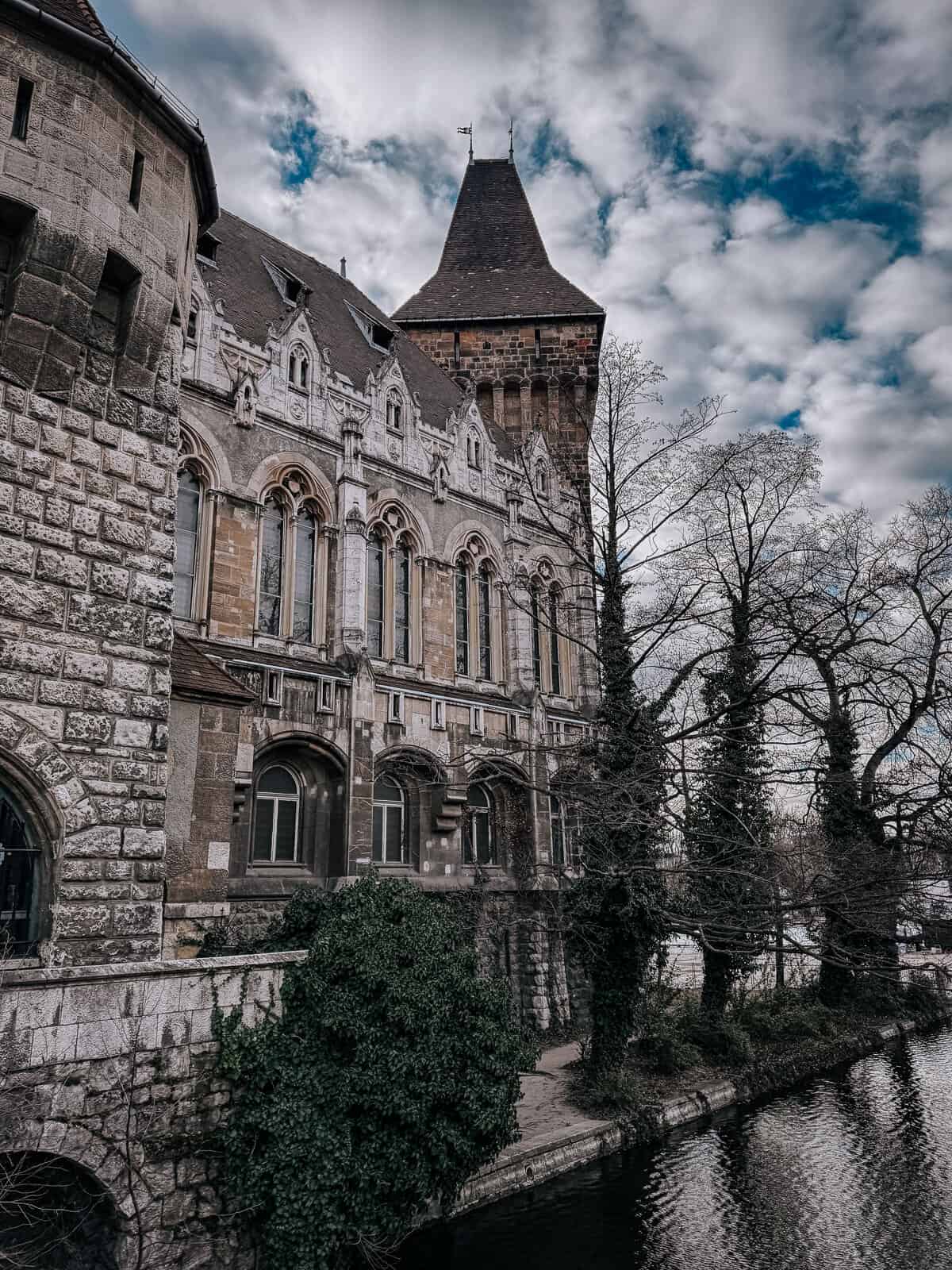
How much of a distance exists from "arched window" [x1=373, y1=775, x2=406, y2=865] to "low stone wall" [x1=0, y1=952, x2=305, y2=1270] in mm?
7999

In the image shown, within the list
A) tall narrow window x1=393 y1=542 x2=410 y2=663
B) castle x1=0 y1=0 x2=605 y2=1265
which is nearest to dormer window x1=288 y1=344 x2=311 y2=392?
castle x1=0 y1=0 x2=605 y2=1265

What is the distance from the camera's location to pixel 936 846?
12320mm

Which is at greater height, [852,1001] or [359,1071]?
[359,1071]

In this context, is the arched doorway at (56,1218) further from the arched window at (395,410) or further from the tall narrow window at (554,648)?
the tall narrow window at (554,648)

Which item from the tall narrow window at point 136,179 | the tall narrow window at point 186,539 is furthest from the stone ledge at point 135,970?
the tall narrow window at point 136,179

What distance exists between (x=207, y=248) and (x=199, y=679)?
11.4 meters

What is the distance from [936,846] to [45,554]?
12.1m

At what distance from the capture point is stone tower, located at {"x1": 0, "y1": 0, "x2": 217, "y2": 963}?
7.21 m

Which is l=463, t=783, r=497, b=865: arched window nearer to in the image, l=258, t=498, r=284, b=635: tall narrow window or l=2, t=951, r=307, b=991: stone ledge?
l=258, t=498, r=284, b=635: tall narrow window

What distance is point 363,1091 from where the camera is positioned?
757cm

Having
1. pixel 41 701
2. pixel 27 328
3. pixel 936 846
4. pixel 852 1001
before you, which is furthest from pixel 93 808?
pixel 852 1001

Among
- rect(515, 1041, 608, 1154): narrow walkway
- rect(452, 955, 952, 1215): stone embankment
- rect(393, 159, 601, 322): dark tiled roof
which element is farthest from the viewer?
rect(393, 159, 601, 322): dark tiled roof

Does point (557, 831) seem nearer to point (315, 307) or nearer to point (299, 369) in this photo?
point (299, 369)

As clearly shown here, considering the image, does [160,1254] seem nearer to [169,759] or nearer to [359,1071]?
[359,1071]
